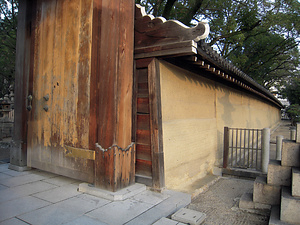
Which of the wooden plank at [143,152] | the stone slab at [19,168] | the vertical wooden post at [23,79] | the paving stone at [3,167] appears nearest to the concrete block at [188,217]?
the wooden plank at [143,152]

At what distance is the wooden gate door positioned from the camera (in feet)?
12.6

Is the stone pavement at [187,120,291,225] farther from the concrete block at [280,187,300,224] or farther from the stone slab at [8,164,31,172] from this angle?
the stone slab at [8,164,31,172]

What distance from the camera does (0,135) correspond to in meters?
10.2

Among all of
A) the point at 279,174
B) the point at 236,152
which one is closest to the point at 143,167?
the point at 279,174

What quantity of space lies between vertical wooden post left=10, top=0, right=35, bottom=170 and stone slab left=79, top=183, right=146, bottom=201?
6.61ft

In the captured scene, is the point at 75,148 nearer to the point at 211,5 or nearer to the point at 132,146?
the point at 132,146

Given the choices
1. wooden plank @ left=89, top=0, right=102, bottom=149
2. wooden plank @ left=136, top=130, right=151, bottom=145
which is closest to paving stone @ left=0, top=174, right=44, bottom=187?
wooden plank @ left=89, top=0, right=102, bottom=149

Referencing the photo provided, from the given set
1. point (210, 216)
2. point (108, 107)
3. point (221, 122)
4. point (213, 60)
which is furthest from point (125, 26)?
point (221, 122)

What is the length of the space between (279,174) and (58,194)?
3.31m

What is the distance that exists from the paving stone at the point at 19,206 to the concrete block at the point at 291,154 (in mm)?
3416

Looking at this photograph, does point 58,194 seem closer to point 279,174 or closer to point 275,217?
point 275,217

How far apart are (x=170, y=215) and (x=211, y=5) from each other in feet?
35.3

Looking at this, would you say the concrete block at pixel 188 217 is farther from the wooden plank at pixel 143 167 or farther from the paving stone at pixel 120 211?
the wooden plank at pixel 143 167

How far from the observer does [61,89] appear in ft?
13.7
